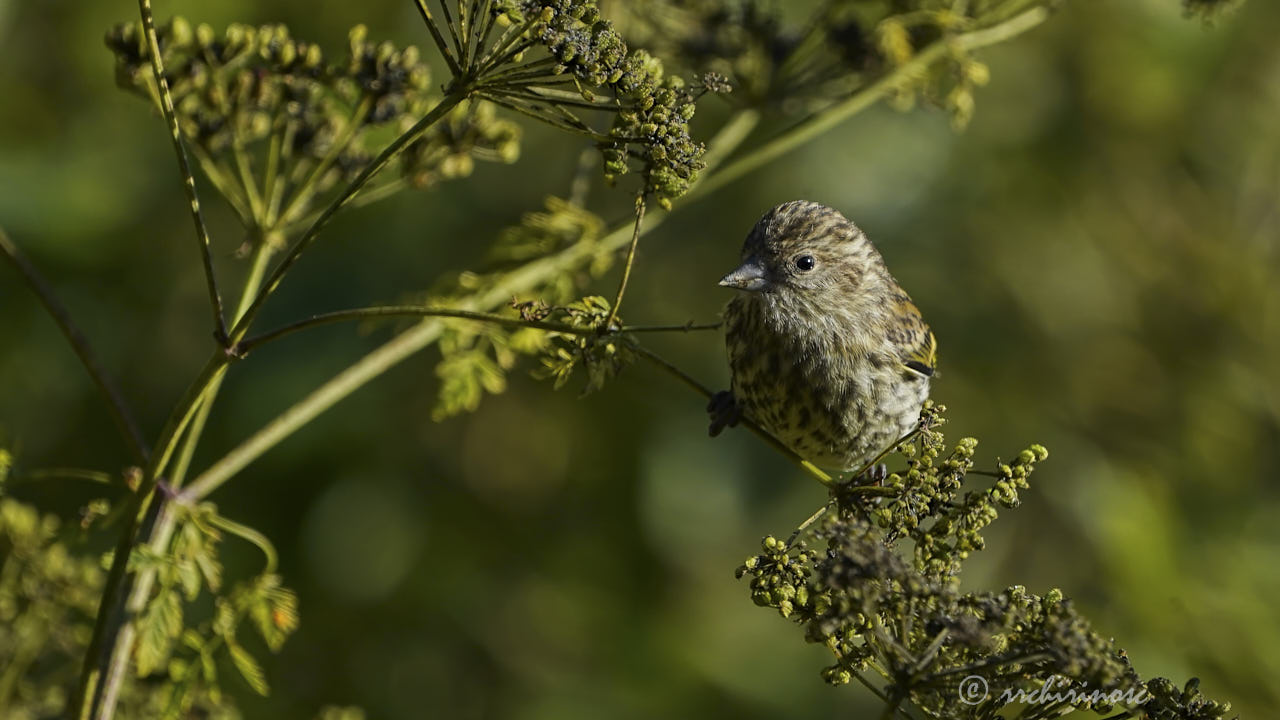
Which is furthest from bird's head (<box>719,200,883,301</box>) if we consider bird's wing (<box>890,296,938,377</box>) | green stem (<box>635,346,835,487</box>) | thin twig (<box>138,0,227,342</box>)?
thin twig (<box>138,0,227,342</box>)

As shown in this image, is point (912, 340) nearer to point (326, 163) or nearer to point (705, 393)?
point (705, 393)

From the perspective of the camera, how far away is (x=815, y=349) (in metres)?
3.58

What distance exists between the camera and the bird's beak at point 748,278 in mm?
3410

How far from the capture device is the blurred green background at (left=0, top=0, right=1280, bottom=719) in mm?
5117

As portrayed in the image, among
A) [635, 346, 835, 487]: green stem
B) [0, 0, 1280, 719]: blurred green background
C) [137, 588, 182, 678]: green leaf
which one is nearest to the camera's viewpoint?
[635, 346, 835, 487]: green stem

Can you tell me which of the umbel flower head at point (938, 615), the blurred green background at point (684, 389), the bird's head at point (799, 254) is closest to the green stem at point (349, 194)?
the umbel flower head at point (938, 615)

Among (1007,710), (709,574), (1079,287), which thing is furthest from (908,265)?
(1007,710)

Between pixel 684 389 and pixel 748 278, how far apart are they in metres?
2.16

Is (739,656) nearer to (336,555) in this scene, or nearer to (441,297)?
(336,555)

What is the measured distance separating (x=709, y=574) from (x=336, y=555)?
161 centimetres

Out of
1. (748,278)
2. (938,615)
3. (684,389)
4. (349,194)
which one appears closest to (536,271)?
(748,278)

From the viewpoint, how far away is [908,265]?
6.03 meters

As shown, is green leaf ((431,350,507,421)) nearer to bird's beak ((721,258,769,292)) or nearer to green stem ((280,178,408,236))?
green stem ((280,178,408,236))

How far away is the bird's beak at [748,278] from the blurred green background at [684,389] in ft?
6.26
